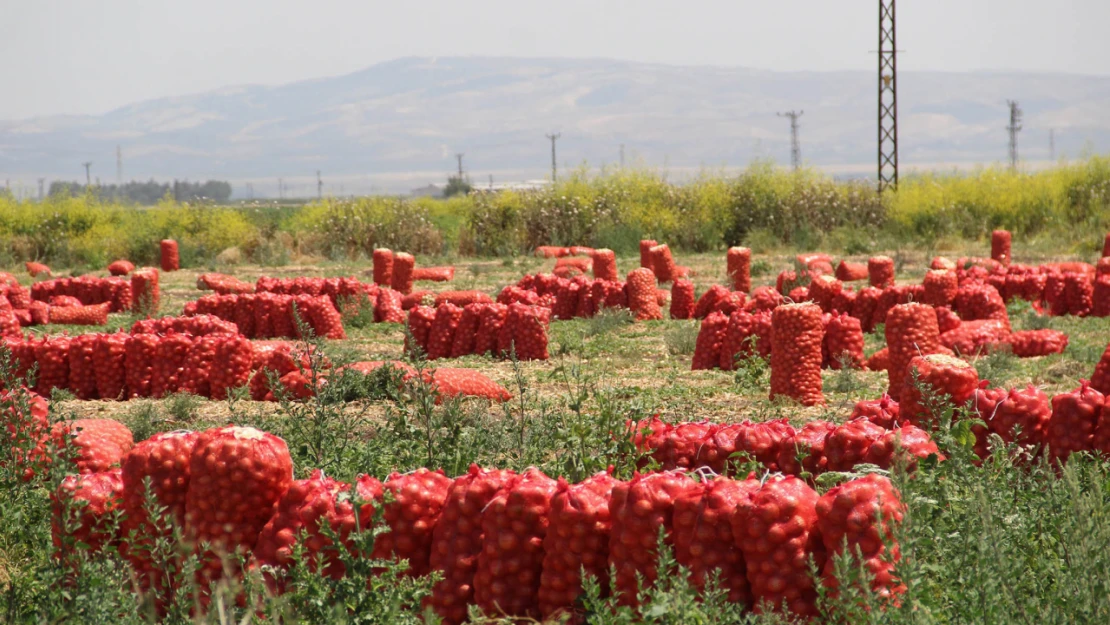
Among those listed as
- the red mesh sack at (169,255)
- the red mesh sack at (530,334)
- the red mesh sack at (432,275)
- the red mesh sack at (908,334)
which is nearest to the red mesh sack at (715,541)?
the red mesh sack at (908,334)

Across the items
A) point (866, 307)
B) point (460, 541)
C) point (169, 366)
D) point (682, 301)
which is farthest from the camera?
point (682, 301)

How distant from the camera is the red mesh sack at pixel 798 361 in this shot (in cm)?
815

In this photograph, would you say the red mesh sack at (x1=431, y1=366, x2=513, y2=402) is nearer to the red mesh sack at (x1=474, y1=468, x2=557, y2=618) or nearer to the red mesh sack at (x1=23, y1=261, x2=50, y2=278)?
the red mesh sack at (x1=474, y1=468, x2=557, y2=618)

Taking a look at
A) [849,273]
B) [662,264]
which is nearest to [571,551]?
[662,264]

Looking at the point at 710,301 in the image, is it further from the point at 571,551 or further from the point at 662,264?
the point at 571,551

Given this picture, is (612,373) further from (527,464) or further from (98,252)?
(98,252)

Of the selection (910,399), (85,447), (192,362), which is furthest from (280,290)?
(910,399)

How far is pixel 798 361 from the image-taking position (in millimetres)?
8156

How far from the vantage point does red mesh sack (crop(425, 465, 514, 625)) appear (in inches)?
163

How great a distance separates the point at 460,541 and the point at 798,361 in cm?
439

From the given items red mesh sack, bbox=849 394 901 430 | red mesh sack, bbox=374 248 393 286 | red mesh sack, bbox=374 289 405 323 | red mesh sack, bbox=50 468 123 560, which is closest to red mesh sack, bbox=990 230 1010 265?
red mesh sack, bbox=374 248 393 286

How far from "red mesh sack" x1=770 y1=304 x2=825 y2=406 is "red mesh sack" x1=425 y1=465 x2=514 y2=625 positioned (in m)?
4.15

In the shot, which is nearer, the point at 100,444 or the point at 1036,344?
the point at 100,444

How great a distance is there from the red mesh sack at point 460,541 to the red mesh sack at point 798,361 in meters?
4.15
